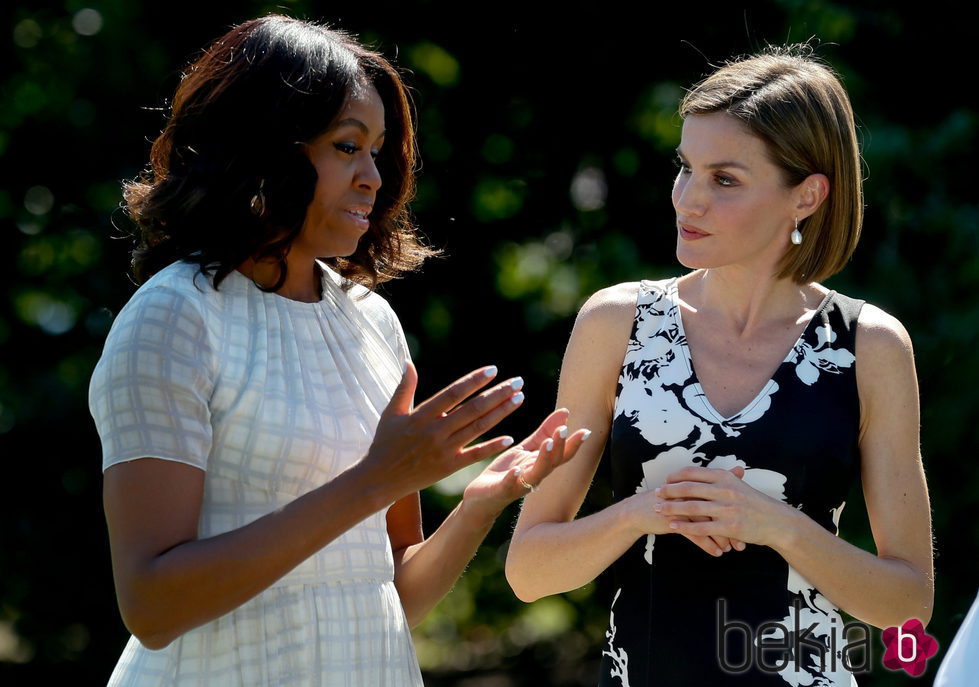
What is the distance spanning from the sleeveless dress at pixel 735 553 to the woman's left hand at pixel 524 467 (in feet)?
0.80

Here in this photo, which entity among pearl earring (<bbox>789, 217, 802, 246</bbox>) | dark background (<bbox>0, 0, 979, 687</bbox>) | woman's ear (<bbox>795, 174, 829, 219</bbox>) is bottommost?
dark background (<bbox>0, 0, 979, 687</bbox>)

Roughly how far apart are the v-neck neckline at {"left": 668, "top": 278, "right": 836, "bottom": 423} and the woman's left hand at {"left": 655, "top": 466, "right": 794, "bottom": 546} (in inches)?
8.5

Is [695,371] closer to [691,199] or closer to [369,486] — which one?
[691,199]

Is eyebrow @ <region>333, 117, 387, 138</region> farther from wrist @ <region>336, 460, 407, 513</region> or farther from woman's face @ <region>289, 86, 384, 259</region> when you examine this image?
wrist @ <region>336, 460, 407, 513</region>

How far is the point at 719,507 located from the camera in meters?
2.27

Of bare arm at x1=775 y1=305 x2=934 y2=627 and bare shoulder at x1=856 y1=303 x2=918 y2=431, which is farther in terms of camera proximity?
bare shoulder at x1=856 y1=303 x2=918 y2=431

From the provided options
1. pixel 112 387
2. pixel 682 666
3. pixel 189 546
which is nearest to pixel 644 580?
pixel 682 666

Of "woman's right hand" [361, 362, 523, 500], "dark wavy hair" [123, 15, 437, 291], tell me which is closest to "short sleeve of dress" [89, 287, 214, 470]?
"dark wavy hair" [123, 15, 437, 291]

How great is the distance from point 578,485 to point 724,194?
0.70m

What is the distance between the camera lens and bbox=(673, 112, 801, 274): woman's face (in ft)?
8.34

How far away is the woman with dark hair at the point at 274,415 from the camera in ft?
6.66

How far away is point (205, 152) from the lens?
234cm

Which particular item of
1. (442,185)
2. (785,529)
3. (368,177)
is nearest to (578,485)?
(785,529)

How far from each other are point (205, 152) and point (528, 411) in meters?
3.63
